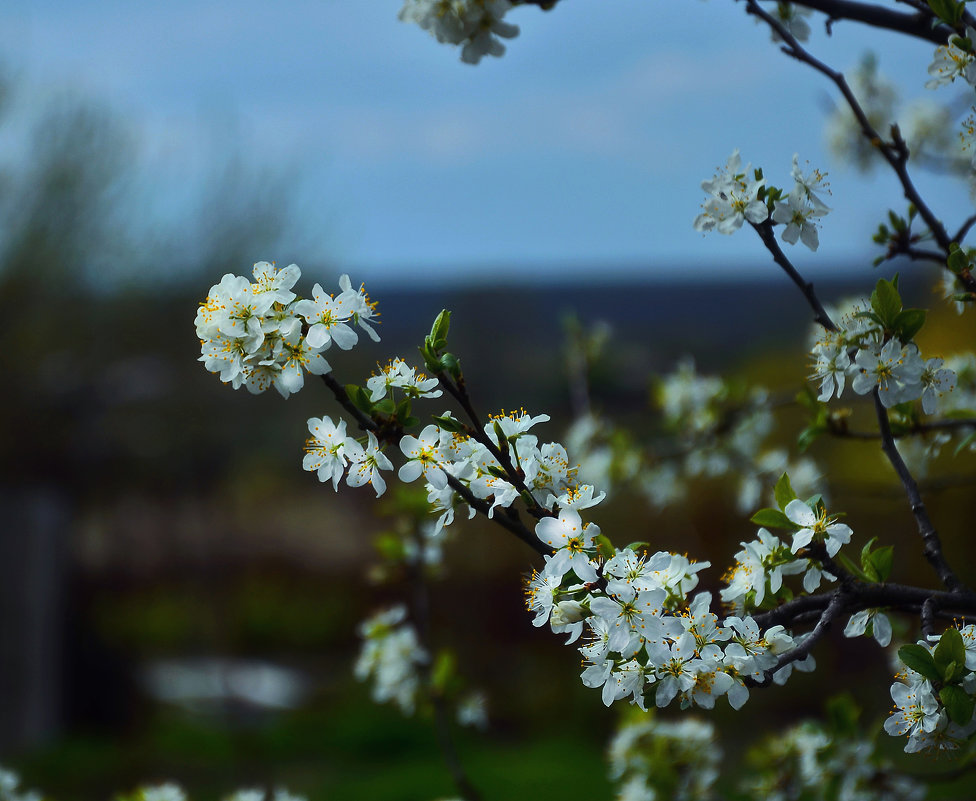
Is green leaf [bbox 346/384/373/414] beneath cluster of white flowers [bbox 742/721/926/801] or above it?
above

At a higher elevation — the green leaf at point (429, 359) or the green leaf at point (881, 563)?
the green leaf at point (429, 359)

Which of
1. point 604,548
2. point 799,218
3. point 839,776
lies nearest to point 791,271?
point 799,218

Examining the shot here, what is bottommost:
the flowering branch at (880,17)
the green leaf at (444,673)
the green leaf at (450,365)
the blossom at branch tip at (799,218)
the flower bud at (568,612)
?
the flower bud at (568,612)

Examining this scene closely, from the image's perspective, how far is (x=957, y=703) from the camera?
33.4 inches

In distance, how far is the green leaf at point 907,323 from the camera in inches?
38.8

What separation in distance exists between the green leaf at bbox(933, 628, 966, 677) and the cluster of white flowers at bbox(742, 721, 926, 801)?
67 cm

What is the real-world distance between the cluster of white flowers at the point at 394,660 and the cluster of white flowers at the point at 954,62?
4.38ft

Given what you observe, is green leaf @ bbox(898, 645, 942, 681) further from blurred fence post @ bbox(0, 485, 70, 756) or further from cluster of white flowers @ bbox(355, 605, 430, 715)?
blurred fence post @ bbox(0, 485, 70, 756)

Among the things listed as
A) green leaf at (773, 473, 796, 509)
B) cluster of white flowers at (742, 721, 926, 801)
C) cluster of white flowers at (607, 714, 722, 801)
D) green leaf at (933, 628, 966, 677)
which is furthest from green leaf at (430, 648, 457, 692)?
green leaf at (933, 628, 966, 677)

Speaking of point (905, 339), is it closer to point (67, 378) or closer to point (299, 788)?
point (299, 788)

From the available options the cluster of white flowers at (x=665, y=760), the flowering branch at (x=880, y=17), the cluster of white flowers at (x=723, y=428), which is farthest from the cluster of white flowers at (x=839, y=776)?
the flowering branch at (x=880, y=17)

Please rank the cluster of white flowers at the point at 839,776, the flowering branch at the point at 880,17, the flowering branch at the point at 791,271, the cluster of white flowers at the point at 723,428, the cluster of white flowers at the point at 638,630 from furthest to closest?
1. the cluster of white flowers at the point at 723,428
2. the cluster of white flowers at the point at 839,776
3. the flowering branch at the point at 880,17
4. the flowering branch at the point at 791,271
5. the cluster of white flowers at the point at 638,630

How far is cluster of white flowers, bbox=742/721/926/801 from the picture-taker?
152 cm

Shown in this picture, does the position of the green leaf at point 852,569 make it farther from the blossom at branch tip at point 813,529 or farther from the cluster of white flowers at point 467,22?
the cluster of white flowers at point 467,22
